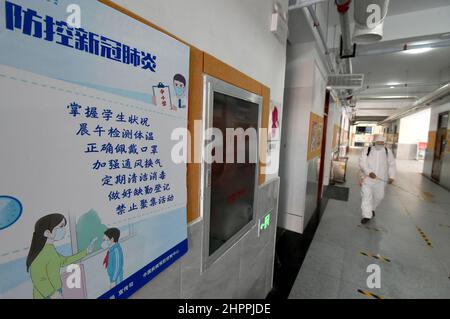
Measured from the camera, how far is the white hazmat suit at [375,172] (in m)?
3.73

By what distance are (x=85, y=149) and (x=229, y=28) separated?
38.3 inches

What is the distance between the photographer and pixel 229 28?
119 centimetres

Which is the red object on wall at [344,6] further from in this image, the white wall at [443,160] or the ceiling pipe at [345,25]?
the white wall at [443,160]

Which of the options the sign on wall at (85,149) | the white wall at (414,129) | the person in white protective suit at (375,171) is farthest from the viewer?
the white wall at (414,129)

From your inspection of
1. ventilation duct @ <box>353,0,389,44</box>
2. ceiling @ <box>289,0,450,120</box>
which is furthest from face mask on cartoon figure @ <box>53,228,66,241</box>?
ceiling @ <box>289,0,450,120</box>

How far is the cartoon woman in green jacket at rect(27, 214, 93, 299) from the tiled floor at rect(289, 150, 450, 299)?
2165 millimetres

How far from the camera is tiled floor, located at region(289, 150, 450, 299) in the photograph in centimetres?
226

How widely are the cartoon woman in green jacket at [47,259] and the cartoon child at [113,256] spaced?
11 centimetres

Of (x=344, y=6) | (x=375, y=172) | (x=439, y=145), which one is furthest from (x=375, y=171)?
(x=439, y=145)

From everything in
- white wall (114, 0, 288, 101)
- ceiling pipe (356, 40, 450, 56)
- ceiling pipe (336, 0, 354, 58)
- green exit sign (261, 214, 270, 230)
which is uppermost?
ceiling pipe (356, 40, 450, 56)

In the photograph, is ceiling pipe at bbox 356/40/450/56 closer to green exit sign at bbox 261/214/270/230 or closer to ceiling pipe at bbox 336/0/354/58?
ceiling pipe at bbox 336/0/354/58

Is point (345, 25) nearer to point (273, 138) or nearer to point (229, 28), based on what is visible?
point (273, 138)

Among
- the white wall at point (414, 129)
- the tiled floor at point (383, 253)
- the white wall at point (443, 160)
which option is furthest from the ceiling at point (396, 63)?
the white wall at point (414, 129)
